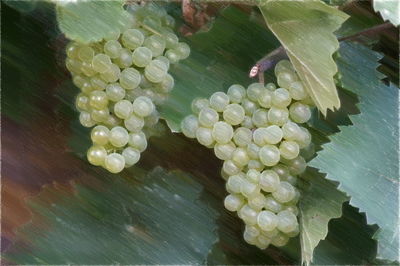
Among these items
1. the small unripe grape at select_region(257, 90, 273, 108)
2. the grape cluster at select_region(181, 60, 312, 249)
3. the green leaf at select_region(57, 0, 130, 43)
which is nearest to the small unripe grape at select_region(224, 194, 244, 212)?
the grape cluster at select_region(181, 60, 312, 249)

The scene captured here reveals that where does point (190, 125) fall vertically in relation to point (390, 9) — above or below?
below

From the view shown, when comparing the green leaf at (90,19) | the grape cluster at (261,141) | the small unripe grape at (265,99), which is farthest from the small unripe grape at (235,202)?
the green leaf at (90,19)

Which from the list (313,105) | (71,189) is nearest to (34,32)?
(71,189)

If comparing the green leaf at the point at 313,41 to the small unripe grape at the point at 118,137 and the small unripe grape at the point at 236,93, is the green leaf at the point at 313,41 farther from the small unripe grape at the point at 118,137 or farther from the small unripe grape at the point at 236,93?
the small unripe grape at the point at 118,137

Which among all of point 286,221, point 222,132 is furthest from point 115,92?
point 286,221

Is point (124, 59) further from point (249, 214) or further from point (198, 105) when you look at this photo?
point (249, 214)

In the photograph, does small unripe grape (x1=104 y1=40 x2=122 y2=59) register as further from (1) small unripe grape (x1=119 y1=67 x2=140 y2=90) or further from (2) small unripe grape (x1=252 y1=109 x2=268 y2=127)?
(2) small unripe grape (x1=252 y1=109 x2=268 y2=127)

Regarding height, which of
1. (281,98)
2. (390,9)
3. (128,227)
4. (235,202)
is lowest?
(128,227)
